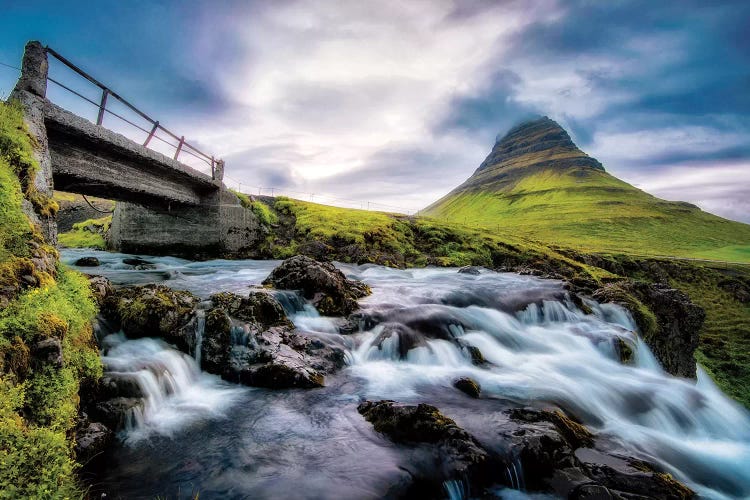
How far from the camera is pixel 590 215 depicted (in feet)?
354

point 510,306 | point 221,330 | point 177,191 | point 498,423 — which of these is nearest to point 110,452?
point 221,330

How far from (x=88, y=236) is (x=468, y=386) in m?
34.9

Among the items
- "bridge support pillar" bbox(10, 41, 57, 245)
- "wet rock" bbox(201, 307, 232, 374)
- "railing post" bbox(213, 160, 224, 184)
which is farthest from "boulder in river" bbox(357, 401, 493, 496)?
"railing post" bbox(213, 160, 224, 184)

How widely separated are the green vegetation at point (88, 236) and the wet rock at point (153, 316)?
912 inches

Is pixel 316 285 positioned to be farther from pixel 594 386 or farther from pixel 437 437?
pixel 594 386

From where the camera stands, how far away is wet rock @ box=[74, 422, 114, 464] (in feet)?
16.4

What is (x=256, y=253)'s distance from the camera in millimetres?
27969

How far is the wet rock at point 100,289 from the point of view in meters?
8.77

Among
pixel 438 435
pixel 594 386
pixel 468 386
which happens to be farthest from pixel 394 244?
pixel 438 435

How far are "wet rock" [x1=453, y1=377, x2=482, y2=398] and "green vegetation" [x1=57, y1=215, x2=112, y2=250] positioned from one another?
94.6 feet

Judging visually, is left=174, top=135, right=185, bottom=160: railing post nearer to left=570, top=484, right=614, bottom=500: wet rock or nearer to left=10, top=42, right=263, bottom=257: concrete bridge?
left=10, top=42, right=263, bottom=257: concrete bridge

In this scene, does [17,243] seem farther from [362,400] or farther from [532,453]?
[532,453]

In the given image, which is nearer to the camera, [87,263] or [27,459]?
[27,459]

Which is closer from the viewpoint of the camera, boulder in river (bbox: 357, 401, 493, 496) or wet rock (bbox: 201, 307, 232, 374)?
boulder in river (bbox: 357, 401, 493, 496)
